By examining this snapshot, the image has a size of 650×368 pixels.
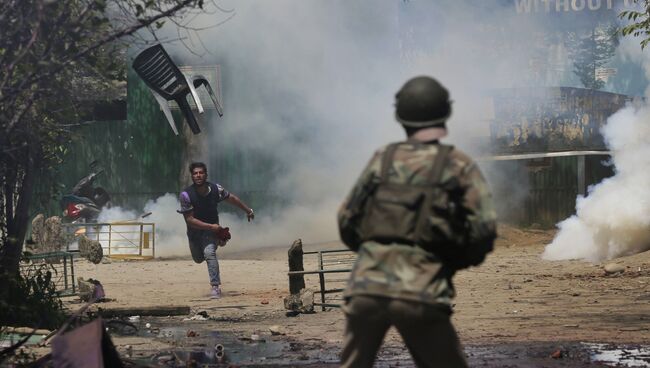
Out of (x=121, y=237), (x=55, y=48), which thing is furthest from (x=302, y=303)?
(x=121, y=237)

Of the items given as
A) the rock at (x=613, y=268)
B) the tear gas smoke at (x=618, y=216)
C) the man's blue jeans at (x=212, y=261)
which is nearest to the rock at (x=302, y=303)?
the man's blue jeans at (x=212, y=261)

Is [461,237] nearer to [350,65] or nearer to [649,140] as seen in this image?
[649,140]

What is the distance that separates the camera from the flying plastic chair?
70.2 ft

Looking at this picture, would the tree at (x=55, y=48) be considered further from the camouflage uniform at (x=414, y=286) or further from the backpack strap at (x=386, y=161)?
the camouflage uniform at (x=414, y=286)

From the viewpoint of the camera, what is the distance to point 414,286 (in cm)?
369

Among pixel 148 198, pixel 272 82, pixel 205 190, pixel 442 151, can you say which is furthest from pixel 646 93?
pixel 442 151

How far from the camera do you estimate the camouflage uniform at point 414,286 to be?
3.69 meters

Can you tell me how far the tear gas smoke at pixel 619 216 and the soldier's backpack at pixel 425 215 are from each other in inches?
474

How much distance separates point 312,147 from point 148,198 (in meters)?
3.80

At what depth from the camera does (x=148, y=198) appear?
22.7m

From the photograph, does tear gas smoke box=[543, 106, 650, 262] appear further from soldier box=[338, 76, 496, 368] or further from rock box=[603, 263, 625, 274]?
soldier box=[338, 76, 496, 368]

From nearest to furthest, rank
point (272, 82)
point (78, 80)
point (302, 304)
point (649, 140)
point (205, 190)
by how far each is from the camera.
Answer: point (78, 80), point (302, 304), point (205, 190), point (649, 140), point (272, 82)

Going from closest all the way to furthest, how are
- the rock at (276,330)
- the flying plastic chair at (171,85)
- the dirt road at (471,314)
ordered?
1. the dirt road at (471,314)
2. the rock at (276,330)
3. the flying plastic chair at (171,85)

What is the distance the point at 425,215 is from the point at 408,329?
418mm
